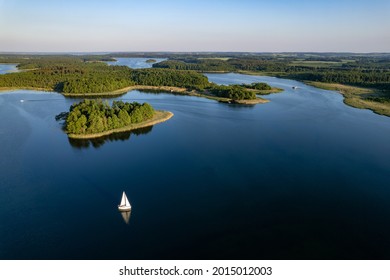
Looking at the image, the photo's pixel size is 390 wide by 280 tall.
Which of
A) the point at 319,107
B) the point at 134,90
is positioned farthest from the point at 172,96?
the point at 319,107

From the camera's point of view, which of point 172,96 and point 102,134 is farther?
point 172,96

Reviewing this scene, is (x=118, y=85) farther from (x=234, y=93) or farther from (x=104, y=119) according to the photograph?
(x=104, y=119)

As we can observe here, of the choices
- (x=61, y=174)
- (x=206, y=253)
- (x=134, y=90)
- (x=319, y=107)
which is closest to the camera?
(x=206, y=253)

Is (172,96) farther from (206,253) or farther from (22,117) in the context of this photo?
(206,253)

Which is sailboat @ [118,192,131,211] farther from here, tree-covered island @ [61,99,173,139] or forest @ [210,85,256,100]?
forest @ [210,85,256,100]

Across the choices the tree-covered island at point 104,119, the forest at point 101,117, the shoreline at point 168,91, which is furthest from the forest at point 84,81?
the forest at point 101,117

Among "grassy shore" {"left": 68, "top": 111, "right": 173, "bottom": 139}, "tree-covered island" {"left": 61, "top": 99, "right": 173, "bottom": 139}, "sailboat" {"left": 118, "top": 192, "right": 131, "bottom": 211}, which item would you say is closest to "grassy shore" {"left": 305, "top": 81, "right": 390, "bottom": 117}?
"grassy shore" {"left": 68, "top": 111, "right": 173, "bottom": 139}
